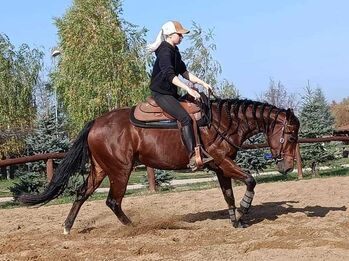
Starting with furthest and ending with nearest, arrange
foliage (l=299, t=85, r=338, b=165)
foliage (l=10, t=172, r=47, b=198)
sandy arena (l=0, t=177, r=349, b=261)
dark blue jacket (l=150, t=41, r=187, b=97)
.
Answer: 1. foliage (l=299, t=85, r=338, b=165)
2. foliage (l=10, t=172, r=47, b=198)
3. dark blue jacket (l=150, t=41, r=187, b=97)
4. sandy arena (l=0, t=177, r=349, b=261)

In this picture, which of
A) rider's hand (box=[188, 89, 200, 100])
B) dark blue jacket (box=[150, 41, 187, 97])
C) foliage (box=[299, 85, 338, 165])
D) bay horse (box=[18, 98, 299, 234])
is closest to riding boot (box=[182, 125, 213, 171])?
bay horse (box=[18, 98, 299, 234])

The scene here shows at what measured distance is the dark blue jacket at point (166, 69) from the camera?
23.5ft

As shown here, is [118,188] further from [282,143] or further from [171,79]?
[282,143]

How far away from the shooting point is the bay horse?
24.4ft

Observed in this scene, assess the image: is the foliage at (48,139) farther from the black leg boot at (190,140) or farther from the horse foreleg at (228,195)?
the black leg boot at (190,140)

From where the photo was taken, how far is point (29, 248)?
6.35m

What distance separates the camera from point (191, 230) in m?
7.13

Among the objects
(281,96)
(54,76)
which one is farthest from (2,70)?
(281,96)

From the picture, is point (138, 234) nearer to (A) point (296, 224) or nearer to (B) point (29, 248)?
(B) point (29, 248)

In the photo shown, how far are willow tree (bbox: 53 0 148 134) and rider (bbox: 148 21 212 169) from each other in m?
24.5

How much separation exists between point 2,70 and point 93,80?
26.0ft

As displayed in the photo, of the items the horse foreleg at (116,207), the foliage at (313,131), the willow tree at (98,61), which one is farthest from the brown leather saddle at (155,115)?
the willow tree at (98,61)

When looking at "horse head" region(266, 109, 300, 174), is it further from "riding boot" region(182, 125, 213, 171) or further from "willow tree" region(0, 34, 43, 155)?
"willow tree" region(0, 34, 43, 155)

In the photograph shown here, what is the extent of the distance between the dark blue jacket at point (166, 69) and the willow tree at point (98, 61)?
80.3 feet
